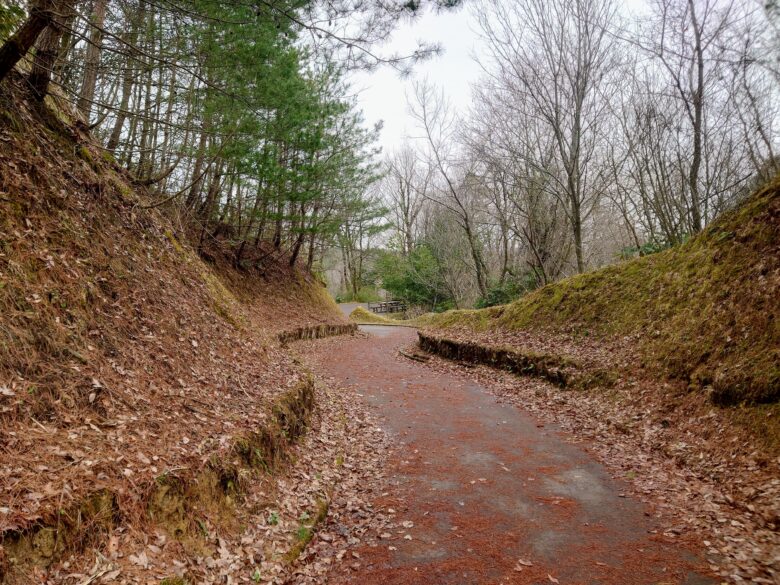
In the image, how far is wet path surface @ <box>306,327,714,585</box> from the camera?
12.8 feet

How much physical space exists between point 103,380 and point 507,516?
4.38 m

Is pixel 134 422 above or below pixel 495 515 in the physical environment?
above

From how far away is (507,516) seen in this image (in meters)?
4.86

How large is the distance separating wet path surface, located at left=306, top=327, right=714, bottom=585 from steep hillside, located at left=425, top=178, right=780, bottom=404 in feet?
7.59

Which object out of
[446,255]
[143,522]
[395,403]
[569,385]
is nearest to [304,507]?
[143,522]

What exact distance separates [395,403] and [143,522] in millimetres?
6756

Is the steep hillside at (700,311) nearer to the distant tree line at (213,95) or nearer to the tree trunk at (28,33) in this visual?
the distant tree line at (213,95)

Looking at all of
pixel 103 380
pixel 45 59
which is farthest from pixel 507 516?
pixel 45 59

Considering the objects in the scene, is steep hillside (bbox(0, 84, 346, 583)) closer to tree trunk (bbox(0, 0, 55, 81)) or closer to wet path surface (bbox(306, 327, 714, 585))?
tree trunk (bbox(0, 0, 55, 81))

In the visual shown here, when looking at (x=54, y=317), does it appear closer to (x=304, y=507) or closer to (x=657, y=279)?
(x=304, y=507)

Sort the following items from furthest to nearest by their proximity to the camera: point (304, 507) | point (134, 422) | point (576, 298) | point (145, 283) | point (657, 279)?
point (576, 298) < point (657, 279) < point (145, 283) < point (304, 507) < point (134, 422)

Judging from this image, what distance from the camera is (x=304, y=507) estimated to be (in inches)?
193

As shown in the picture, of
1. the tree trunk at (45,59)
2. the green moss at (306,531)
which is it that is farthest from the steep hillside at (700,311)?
the tree trunk at (45,59)

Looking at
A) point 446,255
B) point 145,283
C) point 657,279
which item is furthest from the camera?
point 446,255
